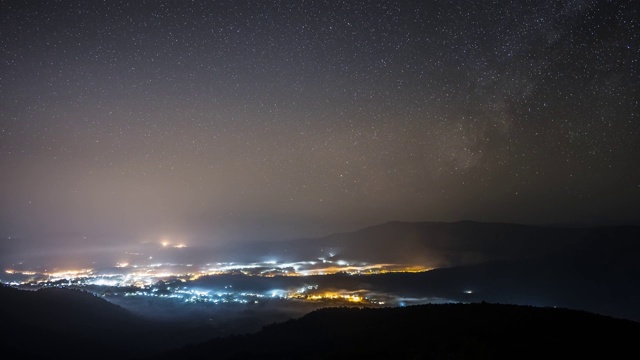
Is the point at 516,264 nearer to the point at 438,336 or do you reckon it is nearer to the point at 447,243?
the point at 447,243

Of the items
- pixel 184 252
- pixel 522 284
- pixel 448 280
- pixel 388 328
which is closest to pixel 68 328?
pixel 388 328

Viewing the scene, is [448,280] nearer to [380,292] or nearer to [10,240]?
[380,292]

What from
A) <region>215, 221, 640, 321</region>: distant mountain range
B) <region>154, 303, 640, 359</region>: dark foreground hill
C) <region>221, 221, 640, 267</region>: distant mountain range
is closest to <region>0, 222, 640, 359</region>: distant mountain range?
<region>154, 303, 640, 359</region>: dark foreground hill

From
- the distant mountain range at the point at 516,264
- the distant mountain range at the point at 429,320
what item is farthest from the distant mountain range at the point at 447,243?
the distant mountain range at the point at 429,320

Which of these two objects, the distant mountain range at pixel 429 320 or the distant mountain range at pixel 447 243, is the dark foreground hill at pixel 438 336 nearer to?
the distant mountain range at pixel 429 320

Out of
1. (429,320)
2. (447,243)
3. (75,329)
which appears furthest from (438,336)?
(447,243)

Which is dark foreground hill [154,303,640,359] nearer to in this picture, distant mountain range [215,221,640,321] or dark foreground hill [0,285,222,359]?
dark foreground hill [0,285,222,359]

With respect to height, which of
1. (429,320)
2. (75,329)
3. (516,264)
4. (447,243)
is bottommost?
(75,329)

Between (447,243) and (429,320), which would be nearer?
(429,320)
